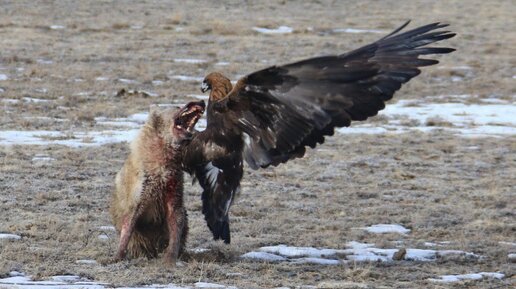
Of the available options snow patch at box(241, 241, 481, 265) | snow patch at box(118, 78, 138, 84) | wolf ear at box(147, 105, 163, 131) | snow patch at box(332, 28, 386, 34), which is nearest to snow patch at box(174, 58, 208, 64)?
snow patch at box(118, 78, 138, 84)

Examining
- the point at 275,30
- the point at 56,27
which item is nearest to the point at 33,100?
the point at 56,27

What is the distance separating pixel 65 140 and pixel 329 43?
45.5ft

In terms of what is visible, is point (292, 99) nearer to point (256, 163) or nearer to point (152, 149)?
point (256, 163)

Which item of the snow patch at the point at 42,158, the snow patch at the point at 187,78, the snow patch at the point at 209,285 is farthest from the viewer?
the snow patch at the point at 187,78

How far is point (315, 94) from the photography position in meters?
6.48

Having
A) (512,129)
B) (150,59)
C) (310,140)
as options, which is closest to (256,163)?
(310,140)

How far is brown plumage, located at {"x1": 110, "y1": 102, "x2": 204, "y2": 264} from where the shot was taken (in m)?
7.29

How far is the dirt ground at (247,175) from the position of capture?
7.38 meters

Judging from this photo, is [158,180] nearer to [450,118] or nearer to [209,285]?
[209,285]

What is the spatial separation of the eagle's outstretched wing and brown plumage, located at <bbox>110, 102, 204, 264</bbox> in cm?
69

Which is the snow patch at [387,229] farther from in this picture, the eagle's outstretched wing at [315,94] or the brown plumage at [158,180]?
the eagle's outstretched wing at [315,94]

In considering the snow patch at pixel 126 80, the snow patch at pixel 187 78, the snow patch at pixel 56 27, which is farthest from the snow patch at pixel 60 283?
the snow patch at pixel 56 27

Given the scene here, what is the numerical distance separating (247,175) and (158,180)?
4.50 metres

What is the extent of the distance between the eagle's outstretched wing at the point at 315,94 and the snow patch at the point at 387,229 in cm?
251
